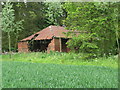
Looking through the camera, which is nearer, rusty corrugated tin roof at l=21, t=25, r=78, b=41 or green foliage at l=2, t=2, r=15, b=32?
green foliage at l=2, t=2, r=15, b=32

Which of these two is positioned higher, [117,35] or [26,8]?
[26,8]

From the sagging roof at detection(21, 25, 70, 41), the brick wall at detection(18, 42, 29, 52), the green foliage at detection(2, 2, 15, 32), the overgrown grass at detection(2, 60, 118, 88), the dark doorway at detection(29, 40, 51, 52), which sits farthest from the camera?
the brick wall at detection(18, 42, 29, 52)

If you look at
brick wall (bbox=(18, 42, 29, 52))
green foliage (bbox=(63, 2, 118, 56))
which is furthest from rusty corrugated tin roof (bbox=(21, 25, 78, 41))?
green foliage (bbox=(63, 2, 118, 56))

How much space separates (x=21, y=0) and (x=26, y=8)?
0.72 metres

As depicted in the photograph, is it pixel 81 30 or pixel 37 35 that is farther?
pixel 37 35

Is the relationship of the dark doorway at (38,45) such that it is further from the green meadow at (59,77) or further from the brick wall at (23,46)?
the green meadow at (59,77)

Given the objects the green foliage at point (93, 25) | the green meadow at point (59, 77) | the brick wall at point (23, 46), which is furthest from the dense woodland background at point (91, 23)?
the green meadow at point (59, 77)

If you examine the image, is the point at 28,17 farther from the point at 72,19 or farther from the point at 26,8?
the point at 72,19

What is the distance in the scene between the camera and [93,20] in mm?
8055

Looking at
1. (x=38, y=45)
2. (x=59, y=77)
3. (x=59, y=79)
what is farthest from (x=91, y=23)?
(x=59, y=79)

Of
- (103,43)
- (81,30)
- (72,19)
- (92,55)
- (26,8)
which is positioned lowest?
(92,55)

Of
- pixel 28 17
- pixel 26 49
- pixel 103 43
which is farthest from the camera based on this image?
pixel 26 49

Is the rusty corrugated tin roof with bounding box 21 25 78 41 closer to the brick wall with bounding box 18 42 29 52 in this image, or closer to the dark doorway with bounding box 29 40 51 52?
the dark doorway with bounding box 29 40 51 52

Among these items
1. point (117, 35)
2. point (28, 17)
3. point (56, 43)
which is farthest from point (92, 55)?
point (28, 17)
